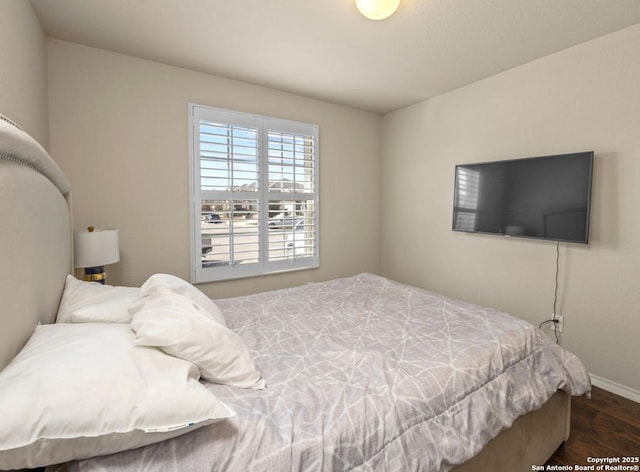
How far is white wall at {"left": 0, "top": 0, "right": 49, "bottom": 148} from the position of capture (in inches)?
56.2

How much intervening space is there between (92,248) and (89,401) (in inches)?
67.8

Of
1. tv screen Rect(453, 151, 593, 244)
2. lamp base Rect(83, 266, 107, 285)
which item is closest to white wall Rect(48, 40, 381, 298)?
lamp base Rect(83, 266, 107, 285)

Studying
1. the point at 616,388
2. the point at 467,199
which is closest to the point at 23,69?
the point at 467,199

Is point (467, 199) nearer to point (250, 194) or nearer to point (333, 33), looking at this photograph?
point (333, 33)

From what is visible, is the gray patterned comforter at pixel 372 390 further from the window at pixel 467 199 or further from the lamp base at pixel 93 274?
the window at pixel 467 199

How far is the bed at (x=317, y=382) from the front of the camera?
0.81 meters

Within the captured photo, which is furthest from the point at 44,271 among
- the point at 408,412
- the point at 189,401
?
the point at 408,412

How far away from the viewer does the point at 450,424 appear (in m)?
1.14

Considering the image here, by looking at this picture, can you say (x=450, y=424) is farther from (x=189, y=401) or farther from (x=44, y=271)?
(x=44, y=271)

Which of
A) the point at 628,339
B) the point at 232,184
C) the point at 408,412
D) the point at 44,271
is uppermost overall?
the point at 232,184

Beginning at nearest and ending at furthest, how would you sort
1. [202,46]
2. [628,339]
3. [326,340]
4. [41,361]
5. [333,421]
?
[41,361] < [333,421] < [326,340] < [628,339] < [202,46]

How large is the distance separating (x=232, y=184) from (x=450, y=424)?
2.56 metres

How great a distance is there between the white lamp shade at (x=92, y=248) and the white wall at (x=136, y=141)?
47cm

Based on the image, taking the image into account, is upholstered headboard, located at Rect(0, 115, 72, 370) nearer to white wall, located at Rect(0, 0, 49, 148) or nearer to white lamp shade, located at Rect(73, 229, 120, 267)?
white wall, located at Rect(0, 0, 49, 148)
